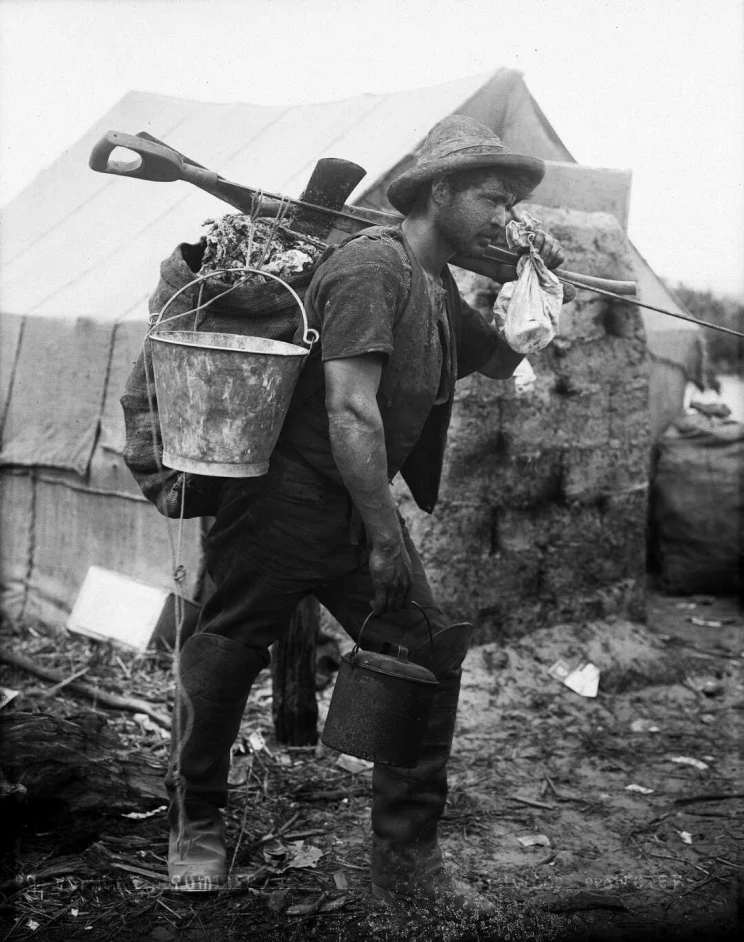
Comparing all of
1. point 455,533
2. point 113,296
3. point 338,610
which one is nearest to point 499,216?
point 338,610

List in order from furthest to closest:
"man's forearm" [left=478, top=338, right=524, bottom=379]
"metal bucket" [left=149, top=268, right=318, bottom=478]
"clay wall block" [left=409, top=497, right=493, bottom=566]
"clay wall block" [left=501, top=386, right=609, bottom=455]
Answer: "clay wall block" [left=501, top=386, right=609, bottom=455], "clay wall block" [left=409, top=497, right=493, bottom=566], "man's forearm" [left=478, top=338, right=524, bottom=379], "metal bucket" [left=149, top=268, right=318, bottom=478]

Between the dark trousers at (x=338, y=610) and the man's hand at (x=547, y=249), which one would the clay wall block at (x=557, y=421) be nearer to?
the man's hand at (x=547, y=249)

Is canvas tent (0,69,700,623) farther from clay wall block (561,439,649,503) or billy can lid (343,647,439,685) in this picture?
billy can lid (343,647,439,685)

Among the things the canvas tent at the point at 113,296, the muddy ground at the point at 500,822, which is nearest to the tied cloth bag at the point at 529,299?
the muddy ground at the point at 500,822

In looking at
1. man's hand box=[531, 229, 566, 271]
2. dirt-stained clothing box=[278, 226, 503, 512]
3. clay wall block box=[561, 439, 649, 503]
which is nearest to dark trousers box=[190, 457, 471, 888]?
dirt-stained clothing box=[278, 226, 503, 512]

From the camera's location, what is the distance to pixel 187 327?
2945 mm

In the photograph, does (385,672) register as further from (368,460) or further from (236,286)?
(236,286)

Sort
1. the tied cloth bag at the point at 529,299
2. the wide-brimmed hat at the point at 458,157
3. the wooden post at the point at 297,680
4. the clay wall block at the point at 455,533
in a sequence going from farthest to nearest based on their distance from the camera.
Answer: the clay wall block at the point at 455,533 → the wooden post at the point at 297,680 → the tied cloth bag at the point at 529,299 → the wide-brimmed hat at the point at 458,157

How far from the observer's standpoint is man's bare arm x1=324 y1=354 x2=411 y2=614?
2594mm

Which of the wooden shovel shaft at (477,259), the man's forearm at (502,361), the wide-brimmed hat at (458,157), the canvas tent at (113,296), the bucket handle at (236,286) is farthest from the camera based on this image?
the canvas tent at (113,296)

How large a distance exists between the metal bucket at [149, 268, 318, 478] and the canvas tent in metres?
2.26

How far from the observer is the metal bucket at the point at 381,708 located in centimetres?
260

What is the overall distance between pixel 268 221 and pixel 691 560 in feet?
14.8

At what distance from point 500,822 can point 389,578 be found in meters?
1.47
